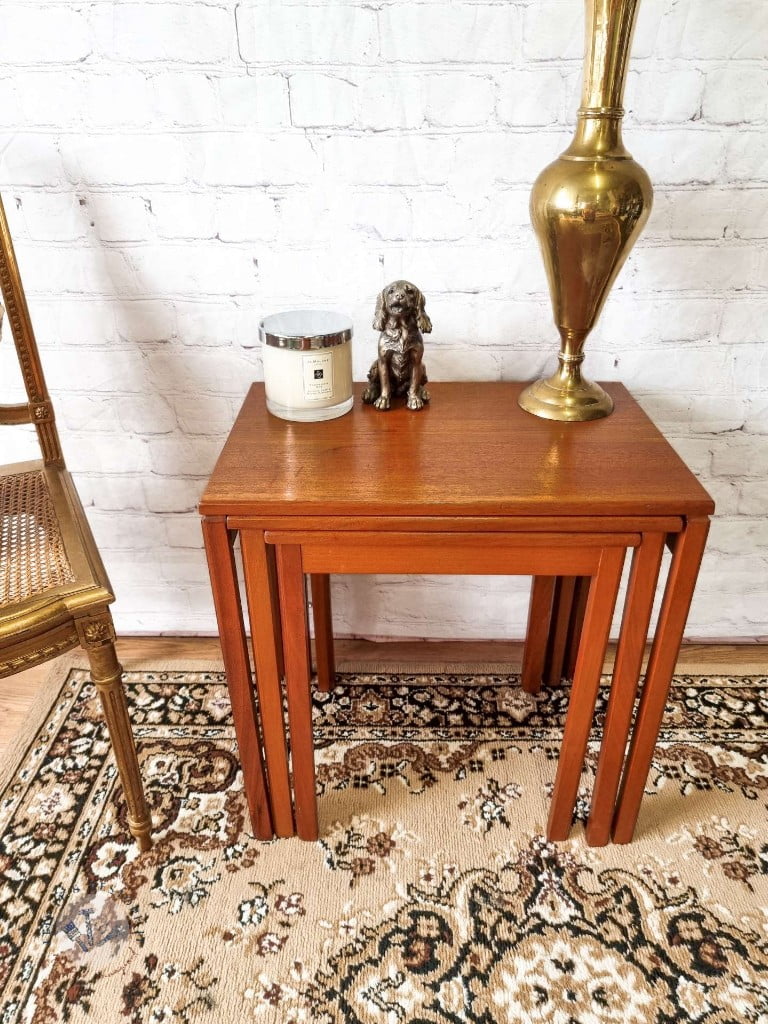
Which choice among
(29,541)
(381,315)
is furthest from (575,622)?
(29,541)

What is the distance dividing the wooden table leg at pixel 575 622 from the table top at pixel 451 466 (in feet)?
1.09

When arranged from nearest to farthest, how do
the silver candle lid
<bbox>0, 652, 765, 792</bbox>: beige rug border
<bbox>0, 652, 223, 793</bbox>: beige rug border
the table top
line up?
the table top, the silver candle lid, <bbox>0, 652, 223, 793</bbox>: beige rug border, <bbox>0, 652, 765, 792</bbox>: beige rug border

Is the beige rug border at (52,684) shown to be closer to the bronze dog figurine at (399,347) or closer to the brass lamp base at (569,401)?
the bronze dog figurine at (399,347)

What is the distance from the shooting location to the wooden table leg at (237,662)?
0.88 metres

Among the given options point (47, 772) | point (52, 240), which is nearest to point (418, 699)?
point (47, 772)

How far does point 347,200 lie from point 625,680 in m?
0.82

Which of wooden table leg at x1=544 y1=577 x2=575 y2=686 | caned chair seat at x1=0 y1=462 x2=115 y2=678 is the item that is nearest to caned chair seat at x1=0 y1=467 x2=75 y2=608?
caned chair seat at x1=0 y1=462 x2=115 y2=678

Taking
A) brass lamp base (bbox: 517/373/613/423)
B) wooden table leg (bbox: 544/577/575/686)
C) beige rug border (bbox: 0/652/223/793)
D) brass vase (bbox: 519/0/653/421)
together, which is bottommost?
beige rug border (bbox: 0/652/223/793)

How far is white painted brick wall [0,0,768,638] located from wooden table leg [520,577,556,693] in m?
0.37

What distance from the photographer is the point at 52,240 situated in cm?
117

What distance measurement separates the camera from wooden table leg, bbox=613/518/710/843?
874 mm

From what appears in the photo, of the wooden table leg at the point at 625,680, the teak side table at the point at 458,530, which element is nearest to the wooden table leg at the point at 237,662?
the teak side table at the point at 458,530

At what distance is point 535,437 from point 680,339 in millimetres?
411

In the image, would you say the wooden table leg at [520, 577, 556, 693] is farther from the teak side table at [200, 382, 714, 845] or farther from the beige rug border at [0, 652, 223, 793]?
the beige rug border at [0, 652, 223, 793]
